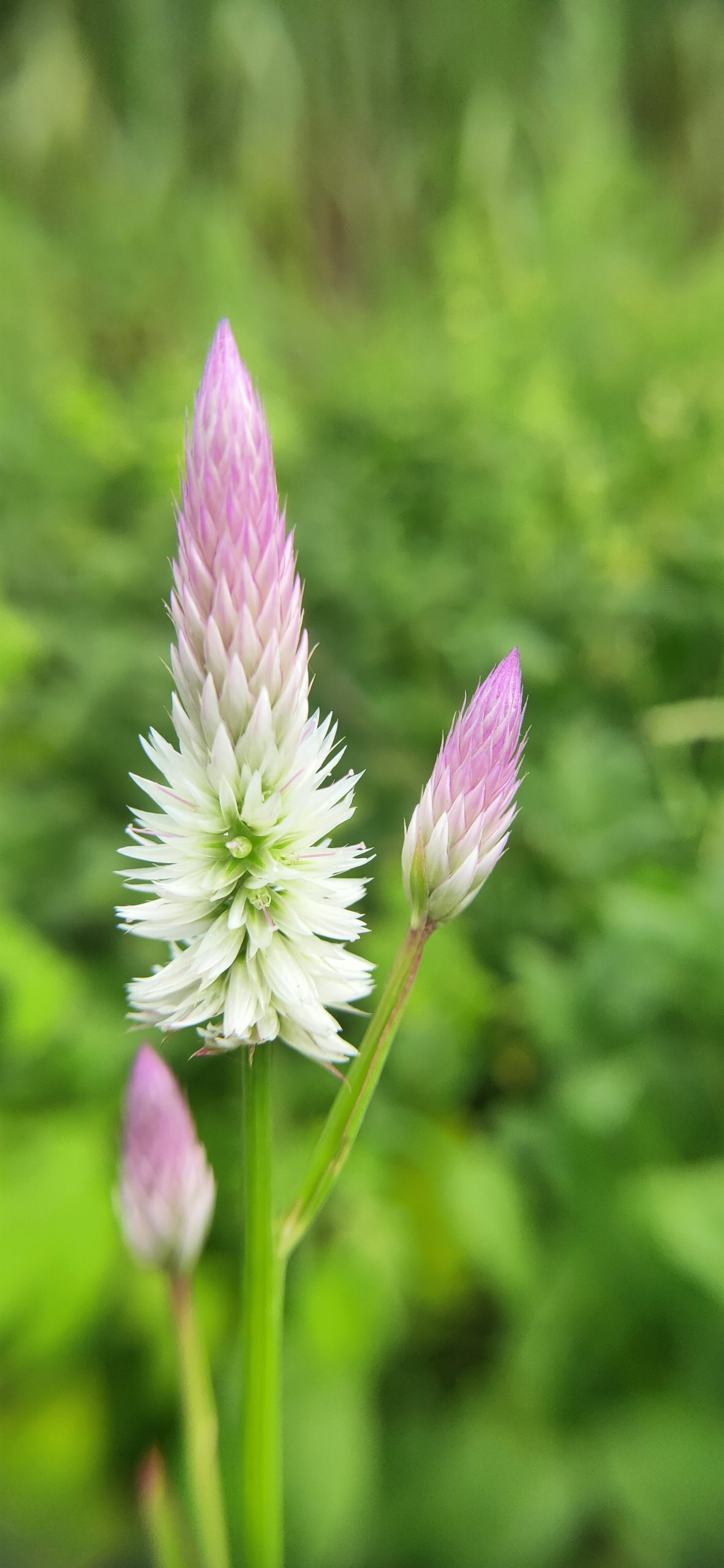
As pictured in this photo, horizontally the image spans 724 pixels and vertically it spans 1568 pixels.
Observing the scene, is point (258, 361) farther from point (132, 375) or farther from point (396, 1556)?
point (396, 1556)

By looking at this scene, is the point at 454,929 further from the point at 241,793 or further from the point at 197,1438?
the point at 241,793

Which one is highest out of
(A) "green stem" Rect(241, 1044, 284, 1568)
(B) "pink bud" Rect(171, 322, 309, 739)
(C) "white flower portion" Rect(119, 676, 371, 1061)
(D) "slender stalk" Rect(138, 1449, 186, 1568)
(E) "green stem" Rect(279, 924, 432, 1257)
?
(B) "pink bud" Rect(171, 322, 309, 739)

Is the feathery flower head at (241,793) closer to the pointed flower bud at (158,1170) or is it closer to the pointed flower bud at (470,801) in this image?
the pointed flower bud at (470,801)

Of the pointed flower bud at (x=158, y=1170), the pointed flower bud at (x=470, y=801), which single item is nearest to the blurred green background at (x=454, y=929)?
the pointed flower bud at (x=158, y=1170)

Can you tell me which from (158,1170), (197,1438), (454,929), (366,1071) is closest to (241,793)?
Answer: (366,1071)

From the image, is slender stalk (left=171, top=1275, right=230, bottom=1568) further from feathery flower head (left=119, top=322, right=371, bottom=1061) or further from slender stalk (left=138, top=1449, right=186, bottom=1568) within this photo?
feathery flower head (left=119, top=322, right=371, bottom=1061)

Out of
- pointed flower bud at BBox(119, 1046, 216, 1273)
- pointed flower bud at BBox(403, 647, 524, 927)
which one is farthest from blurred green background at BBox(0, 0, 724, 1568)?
pointed flower bud at BBox(403, 647, 524, 927)

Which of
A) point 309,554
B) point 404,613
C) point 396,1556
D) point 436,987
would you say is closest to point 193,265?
point 309,554
